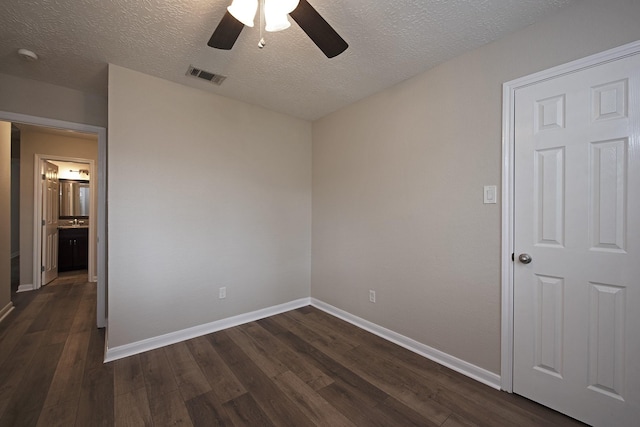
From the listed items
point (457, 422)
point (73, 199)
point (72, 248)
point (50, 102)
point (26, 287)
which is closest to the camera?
point (457, 422)

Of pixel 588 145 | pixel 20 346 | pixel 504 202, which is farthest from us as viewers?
pixel 20 346

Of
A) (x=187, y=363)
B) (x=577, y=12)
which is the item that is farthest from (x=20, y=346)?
(x=577, y=12)

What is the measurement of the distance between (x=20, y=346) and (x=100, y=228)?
1203mm

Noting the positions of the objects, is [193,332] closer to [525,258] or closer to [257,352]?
[257,352]

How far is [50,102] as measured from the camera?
2.58 m

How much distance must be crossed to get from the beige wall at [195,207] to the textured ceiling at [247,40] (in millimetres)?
358

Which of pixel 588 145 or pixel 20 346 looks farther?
pixel 20 346

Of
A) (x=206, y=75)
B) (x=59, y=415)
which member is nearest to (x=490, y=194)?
(x=206, y=75)

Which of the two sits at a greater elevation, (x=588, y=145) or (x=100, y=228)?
(x=588, y=145)

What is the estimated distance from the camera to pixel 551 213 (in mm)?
1664

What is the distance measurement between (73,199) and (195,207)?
17.4ft

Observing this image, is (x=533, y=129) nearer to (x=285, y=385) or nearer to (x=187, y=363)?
(x=285, y=385)

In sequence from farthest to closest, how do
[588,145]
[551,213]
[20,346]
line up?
[20,346] → [551,213] → [588,145]

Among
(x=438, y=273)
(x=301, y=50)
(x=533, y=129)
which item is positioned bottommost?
(x=438, y=273)
